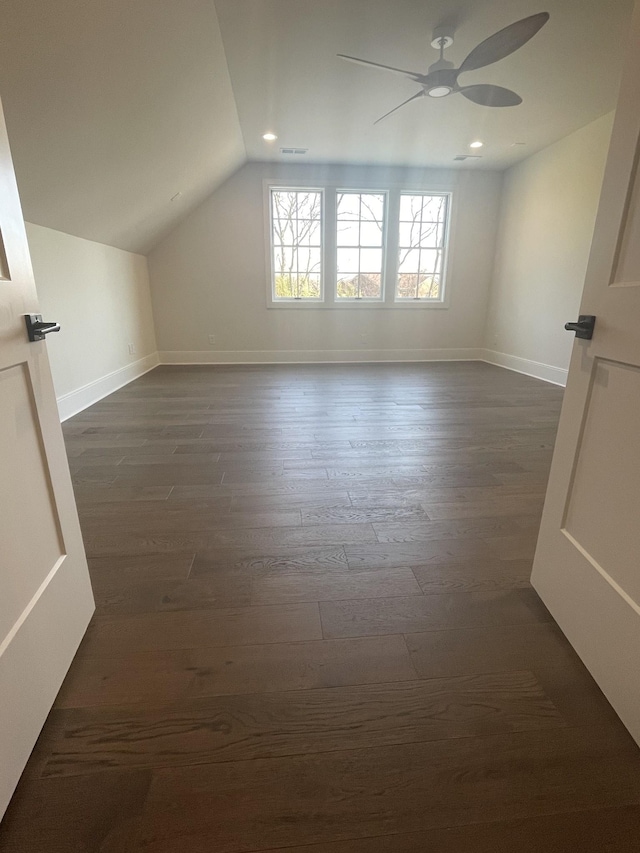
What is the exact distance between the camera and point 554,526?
1.27 m

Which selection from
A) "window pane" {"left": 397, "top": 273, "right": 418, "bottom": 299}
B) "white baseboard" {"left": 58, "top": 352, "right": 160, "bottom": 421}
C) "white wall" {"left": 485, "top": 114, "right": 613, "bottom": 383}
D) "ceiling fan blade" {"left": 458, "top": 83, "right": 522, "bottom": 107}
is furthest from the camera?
"window pane" {"left": 397, "top": 273, "right": 418, "bottom": 299}

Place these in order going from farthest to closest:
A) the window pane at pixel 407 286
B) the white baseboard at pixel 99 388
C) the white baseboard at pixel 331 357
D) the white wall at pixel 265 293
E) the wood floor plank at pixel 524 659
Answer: the window pane at pixel 407 286 → the white wall at pixel 265 293 → the white baseboard at pixel 331 357 → the white baseboard at pixel 99 388 → the wood floor plank at pixel 524 659

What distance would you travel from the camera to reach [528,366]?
5242mm

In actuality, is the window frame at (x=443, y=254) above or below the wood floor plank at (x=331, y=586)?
above

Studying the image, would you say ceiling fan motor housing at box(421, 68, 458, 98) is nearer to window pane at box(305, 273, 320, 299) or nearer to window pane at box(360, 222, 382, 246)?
window pane at box(360, 222, 382, 246)

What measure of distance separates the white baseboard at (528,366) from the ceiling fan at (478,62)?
2750mm

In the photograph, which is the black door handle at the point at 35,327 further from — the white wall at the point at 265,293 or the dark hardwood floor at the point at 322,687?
the white wall at the point at 265,293

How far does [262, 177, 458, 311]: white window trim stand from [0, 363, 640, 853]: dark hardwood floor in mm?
4321

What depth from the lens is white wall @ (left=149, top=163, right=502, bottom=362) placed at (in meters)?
5.56

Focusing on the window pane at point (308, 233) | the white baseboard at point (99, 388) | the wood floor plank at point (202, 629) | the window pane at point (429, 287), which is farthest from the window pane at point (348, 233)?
the wood floor plank at point (202, 629)

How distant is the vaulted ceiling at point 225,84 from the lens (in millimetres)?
2051

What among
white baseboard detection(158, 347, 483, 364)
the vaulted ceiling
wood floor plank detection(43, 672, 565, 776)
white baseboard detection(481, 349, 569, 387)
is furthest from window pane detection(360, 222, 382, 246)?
wood floor plank detection(43, 672, 565, 776)

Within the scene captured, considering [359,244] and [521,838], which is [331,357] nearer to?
[359,244]

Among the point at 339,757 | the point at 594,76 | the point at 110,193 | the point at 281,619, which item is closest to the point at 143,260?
the point at 110,193
